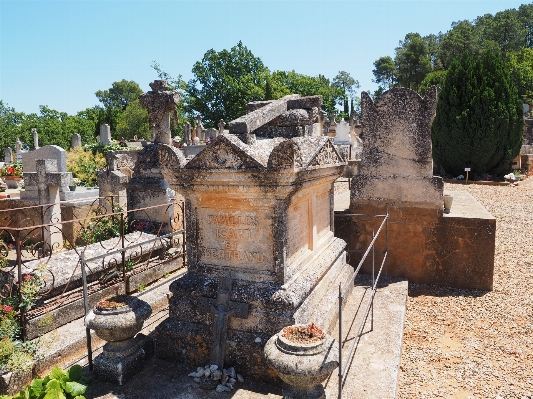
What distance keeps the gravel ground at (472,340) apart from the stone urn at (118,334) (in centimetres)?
243

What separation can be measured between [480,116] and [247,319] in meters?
18.0

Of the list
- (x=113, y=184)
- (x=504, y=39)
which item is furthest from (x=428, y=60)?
(x=113, y=184)

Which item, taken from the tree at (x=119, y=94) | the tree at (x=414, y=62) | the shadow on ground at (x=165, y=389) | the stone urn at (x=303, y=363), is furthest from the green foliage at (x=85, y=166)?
the tree at (x=119, y=94)

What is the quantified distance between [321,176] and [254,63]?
4265cm

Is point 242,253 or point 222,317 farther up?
point 242,253

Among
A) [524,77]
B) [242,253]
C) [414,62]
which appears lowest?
[242,253]

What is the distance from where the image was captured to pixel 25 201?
34.3 ft

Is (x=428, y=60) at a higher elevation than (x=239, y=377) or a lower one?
higher

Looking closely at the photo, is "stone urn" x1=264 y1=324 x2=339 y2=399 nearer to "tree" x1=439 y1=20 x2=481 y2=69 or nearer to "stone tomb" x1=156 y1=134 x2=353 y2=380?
"stone tomb" x1=156 y1=134 x2=353 y2=380

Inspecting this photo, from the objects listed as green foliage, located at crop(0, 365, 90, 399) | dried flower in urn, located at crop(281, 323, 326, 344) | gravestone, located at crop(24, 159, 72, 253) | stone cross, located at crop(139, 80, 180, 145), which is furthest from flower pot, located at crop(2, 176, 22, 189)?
dried flower in urn, located at crop(281, 323, 326, 344)

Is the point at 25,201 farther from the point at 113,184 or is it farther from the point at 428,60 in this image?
the point at 428,60

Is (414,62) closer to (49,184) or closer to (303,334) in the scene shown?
(49,184)

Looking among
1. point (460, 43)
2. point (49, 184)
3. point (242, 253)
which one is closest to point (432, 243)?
point (242, 253)

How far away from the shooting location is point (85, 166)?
17.3 m
